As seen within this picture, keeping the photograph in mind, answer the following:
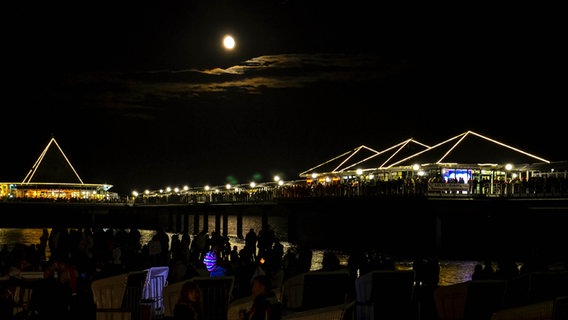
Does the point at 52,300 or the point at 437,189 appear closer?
the point at 52,300

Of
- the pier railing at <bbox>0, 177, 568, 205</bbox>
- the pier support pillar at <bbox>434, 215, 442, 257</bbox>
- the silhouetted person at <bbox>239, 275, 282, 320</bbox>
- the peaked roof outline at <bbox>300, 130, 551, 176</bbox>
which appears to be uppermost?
the peaked roof outline at <bbox>300, 130, 551, 176</bbox>

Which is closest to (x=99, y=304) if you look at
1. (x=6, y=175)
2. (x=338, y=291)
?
(x=338, y=291)

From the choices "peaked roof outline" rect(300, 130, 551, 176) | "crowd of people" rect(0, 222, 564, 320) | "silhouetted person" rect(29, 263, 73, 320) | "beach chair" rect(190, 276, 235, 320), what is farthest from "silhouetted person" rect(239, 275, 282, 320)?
"peaked roof outline" rect(300, 130, 551, 176)

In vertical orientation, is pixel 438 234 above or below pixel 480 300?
below

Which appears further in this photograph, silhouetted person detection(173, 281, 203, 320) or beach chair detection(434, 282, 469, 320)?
beach chair detection(434, 282, 469, 320)

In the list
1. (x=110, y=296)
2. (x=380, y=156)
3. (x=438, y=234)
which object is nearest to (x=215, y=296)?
(x=110, y=296)

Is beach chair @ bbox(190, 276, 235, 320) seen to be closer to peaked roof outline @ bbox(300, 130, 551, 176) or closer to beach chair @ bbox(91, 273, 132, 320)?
beach chair @ bbox(91, 273, 132, 320)

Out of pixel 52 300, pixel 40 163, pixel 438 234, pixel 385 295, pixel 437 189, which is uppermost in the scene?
pixel 40 163

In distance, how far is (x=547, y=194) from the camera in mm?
39375

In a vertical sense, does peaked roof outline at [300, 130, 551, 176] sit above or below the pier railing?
above

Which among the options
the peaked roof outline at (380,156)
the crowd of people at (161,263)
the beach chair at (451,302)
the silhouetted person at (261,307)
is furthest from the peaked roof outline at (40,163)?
the silhouetted person at (261,307)

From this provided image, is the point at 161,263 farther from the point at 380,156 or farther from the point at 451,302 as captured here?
the point at 380,156

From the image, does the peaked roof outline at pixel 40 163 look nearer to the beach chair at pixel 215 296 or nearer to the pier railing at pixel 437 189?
the pier railing at pixel 437 189

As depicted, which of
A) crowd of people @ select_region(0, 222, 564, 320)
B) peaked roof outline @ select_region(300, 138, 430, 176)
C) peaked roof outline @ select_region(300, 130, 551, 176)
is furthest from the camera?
peaked roof outline @ select_region(300, 138, 430, 176)
